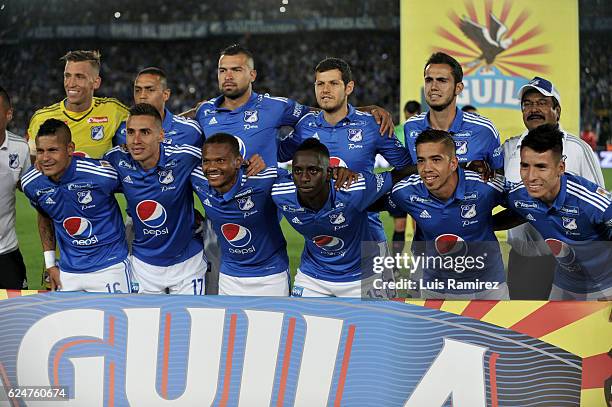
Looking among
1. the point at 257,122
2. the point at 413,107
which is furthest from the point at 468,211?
the point at 413,107

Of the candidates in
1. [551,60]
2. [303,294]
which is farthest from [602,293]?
[551,60]

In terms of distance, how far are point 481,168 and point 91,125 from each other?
2.61m

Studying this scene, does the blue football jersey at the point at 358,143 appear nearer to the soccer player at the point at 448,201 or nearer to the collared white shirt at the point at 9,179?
the soccer player at the point at 448,201

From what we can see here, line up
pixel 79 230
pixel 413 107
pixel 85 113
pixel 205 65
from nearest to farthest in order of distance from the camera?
pixel 79 230, pixel 85 113, pixel 413 107, pixel 205 65

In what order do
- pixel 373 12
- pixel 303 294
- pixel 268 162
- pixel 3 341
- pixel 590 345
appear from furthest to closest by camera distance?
pixel 373 12 → pixel 268 162 → pixel 303 294 → pixel 3 341 → pixel 590 345

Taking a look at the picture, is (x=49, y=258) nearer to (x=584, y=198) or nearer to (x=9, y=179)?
(x=9, y=179)

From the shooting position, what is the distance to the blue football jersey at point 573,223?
14.4 ft

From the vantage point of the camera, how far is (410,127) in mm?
5590

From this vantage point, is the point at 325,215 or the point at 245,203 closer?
the point at 325,215

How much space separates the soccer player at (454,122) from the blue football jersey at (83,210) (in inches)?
74.7

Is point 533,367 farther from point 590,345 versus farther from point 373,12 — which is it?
point 373,12

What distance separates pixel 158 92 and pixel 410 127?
168cm

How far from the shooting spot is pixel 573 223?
459 centimetres

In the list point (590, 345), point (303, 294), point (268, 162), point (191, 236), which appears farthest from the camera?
point (268, 162)
